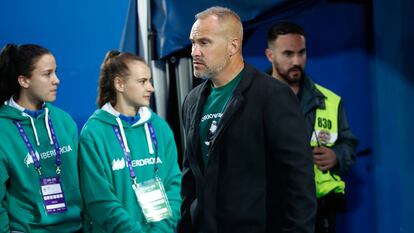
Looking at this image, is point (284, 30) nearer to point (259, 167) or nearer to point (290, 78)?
point (290, 78)

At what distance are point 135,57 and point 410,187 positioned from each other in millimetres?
1960

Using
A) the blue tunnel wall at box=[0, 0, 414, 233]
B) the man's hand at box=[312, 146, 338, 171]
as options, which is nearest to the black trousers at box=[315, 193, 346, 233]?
the man's hand at box=[312, 146, 338, 171]

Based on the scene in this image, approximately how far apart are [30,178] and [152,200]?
58 cm

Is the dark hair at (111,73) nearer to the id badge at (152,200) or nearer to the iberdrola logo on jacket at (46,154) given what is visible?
the iberdrola logo on jacket at (46,154)

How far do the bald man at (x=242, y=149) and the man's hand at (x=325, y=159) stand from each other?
1289mm

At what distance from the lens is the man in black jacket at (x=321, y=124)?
12.1 ft

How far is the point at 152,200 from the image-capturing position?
333 cm

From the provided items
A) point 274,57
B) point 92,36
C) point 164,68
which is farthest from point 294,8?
point 92,36

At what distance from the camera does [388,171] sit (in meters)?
4.46

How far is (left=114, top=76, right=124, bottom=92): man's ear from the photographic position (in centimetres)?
349

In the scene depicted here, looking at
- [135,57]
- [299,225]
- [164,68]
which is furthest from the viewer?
[164,68]

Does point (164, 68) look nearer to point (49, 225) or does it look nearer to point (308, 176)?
point (49, 225)

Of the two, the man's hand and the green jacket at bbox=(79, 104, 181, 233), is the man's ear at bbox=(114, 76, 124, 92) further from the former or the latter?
the man's hand

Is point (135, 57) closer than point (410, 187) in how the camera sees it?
Yes
